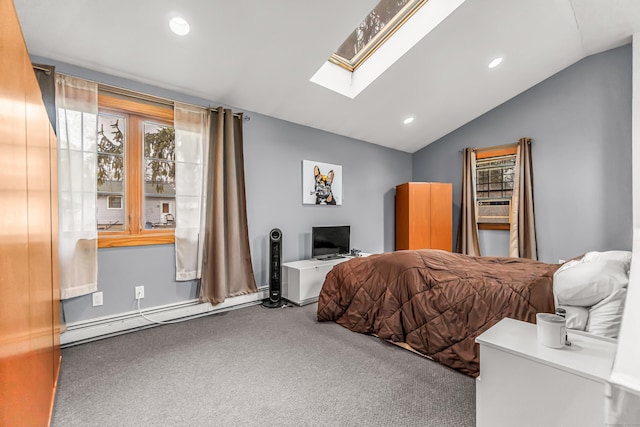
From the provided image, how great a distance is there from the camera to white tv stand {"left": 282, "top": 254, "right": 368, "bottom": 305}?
3451 mm

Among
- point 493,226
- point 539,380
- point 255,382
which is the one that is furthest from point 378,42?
point 255,382

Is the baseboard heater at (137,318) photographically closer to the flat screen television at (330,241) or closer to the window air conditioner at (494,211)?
the flat screen television at (330,241)

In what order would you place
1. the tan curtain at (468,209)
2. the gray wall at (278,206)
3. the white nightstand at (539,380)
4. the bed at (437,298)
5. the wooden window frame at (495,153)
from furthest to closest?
the tan curtain at (468,209) < the wooden window frame at (495,153) < the gray wall at (278,206) < the bed at (437,298) < the white nightstand at (539,380)

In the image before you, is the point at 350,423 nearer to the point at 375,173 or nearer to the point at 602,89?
the point at 375,173

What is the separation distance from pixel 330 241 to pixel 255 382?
7.90 feet

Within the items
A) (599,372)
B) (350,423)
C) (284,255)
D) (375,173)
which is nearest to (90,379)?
(350,423)

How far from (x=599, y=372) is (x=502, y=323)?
0.44m

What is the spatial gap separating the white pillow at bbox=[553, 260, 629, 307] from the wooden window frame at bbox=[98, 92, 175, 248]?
3.16 meters

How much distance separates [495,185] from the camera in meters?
4.69

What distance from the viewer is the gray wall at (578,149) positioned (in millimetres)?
3527

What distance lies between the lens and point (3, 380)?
0.75 metres

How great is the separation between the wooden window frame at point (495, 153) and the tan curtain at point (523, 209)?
0.15m

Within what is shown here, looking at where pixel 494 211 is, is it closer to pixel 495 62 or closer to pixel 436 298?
pixel 495 62

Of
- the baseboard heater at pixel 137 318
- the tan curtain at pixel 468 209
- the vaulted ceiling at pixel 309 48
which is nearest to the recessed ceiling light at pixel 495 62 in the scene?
the vaulted ceiling at pixel 309 48
